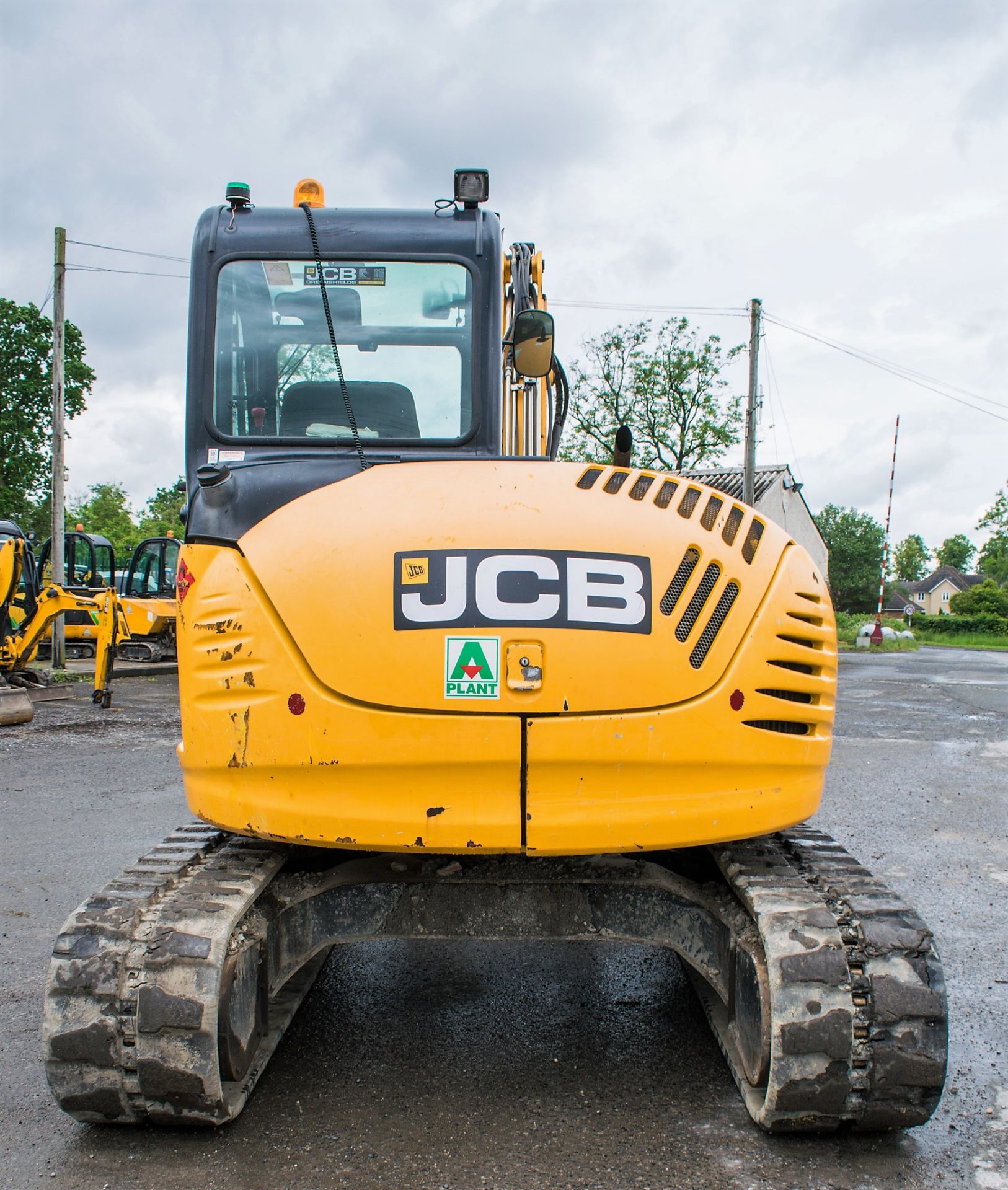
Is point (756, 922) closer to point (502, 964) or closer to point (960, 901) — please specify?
point (502, 964)

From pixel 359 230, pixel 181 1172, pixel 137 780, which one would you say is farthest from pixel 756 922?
pixel 137 780

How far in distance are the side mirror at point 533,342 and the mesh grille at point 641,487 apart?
932 mm

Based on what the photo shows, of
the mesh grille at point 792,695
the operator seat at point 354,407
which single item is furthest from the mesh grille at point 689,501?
the operator seat at point 354,407

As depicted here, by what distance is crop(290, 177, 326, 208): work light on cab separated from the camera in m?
4.07

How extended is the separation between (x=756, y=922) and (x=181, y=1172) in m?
1.63

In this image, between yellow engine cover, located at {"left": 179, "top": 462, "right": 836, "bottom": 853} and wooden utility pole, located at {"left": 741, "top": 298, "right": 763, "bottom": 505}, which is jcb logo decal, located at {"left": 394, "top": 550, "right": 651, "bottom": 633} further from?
wooden utility pole, located at {"left": 741, "top": 298, "right": 763, "bottom": 505}

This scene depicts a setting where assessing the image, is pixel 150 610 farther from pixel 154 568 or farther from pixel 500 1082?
pixel 500 1082

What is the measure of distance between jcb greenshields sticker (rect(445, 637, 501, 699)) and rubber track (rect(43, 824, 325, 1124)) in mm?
890

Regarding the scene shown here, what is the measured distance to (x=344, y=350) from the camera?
3.59 meters

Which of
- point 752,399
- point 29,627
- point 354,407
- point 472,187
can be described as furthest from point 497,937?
point 752,399

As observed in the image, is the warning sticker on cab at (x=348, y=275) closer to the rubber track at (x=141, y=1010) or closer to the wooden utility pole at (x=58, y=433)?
the rubber track at (x=141, y=1010)

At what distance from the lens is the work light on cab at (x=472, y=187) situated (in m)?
3.76

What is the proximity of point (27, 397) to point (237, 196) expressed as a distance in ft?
151

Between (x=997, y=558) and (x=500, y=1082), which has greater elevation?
(x=997, y=558)
